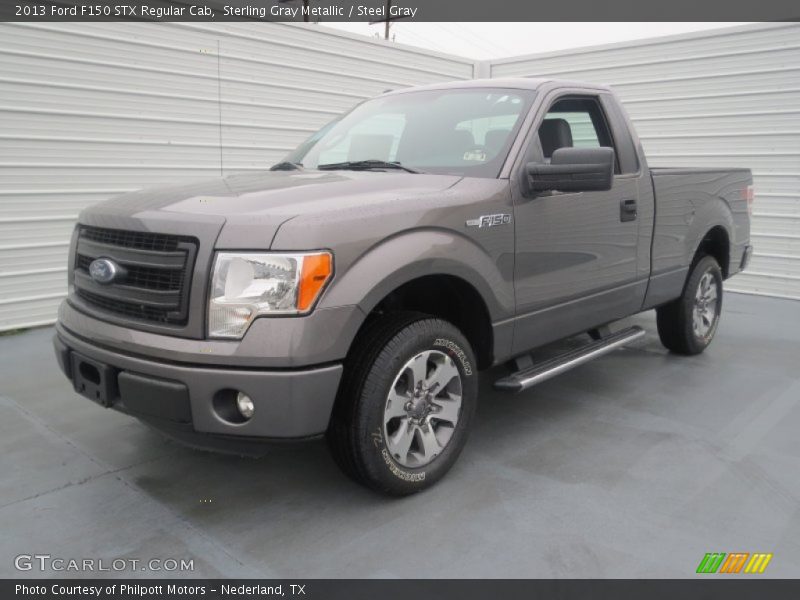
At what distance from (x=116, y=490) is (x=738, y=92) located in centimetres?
816

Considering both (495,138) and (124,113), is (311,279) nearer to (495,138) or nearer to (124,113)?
(495,138)

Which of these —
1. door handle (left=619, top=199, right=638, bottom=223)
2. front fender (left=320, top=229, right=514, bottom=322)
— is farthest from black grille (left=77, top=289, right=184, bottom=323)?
door handle (left=619, top=199, right=638, bottom=223)

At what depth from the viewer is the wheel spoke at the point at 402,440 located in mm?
2855

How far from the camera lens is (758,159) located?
8086mm

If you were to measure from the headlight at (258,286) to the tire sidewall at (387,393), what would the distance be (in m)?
0.47

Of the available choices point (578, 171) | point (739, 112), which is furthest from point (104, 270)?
point (739, 112)

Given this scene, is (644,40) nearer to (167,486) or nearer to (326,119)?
(326,119)

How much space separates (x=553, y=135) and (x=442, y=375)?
1.72 metres

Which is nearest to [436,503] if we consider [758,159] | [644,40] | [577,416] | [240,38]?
[577,416]

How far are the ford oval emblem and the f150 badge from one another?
153 cm

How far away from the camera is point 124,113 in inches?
254

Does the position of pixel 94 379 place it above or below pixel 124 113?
below


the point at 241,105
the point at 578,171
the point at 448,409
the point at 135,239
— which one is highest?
the point at 241,105

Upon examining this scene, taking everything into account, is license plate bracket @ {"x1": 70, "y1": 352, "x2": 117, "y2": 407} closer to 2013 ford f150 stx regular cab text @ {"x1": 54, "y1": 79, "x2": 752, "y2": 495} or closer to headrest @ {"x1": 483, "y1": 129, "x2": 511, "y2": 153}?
2013 ford f150 stx regular cab text @ {"x1": 54, "y1": 79, "x2": 752, "y2": 495}
